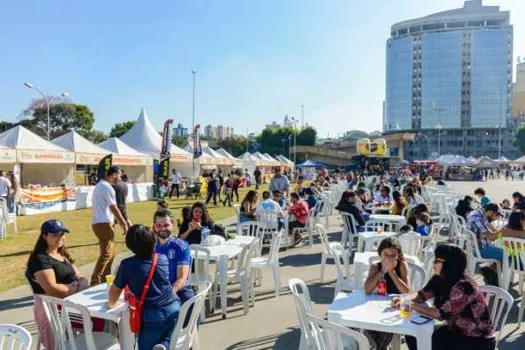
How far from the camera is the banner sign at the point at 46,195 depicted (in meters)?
15.7

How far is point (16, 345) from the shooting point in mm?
2660

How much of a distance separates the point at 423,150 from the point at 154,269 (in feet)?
376

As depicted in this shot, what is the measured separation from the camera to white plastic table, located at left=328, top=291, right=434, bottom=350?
3193 mm

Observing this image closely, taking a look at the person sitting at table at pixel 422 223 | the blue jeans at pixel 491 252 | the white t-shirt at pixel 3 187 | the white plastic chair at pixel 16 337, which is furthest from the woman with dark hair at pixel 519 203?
the white t-shirt at pixel 3 187

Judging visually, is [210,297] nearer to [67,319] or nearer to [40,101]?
[67,319]

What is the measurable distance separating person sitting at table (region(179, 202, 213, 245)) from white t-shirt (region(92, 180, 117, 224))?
112 centimetres

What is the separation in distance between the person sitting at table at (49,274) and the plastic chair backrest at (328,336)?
191 cm

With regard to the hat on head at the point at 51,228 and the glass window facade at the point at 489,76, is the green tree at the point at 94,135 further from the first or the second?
the glass window facade at the point at 489,76

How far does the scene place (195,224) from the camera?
639 cm

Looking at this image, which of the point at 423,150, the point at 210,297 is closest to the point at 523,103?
the point at 423,150

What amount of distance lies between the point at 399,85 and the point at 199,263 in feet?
384

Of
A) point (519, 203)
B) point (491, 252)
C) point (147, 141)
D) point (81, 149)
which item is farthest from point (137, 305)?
point (147, 141)

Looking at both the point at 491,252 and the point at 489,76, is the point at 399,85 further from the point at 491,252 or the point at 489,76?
the point at 491,252

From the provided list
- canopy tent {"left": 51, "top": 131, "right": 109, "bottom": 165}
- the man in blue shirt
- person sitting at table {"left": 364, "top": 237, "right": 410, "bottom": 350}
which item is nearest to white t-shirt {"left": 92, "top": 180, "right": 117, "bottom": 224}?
the man in blue shirt
